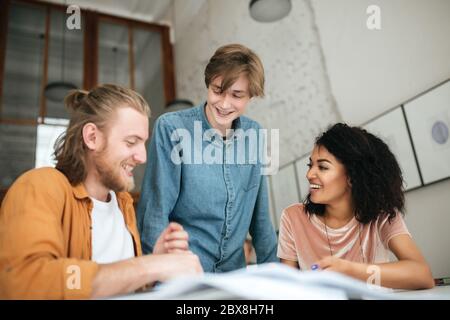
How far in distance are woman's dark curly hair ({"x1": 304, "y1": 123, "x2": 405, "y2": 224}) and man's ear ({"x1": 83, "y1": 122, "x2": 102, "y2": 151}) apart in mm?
500

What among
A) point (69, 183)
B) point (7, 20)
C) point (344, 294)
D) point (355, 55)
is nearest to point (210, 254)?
point (69, 183)

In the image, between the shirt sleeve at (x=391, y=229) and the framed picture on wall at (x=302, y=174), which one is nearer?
the shirt sleeve at (x=391, y=229)

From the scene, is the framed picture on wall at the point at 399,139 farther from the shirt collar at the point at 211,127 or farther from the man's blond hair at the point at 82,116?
the man's blond hair at the point at 82,116

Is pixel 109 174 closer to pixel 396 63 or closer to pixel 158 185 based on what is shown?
pixel 158 185

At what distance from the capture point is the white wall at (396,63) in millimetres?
926

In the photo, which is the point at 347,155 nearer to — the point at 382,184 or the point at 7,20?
the point at 382,184

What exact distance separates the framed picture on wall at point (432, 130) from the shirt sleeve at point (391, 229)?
21cm

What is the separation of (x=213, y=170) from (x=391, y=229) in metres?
0.42

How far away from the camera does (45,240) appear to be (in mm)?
526

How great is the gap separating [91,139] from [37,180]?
15cm

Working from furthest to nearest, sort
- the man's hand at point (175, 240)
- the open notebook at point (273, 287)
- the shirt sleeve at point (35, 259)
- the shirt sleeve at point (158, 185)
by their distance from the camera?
the shirt sleeve at point (158, 185) → the man's hand at point (175, 240) → the shirt sleeve at point (35, 259) → the open notebook at point (273, 287)

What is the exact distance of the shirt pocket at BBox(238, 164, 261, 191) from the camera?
0.89 meters

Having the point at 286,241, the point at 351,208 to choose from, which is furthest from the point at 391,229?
the point at 286,241

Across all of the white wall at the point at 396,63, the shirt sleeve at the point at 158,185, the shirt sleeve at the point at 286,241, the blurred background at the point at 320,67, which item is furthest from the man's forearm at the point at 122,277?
the white wall at the point at 396,63
